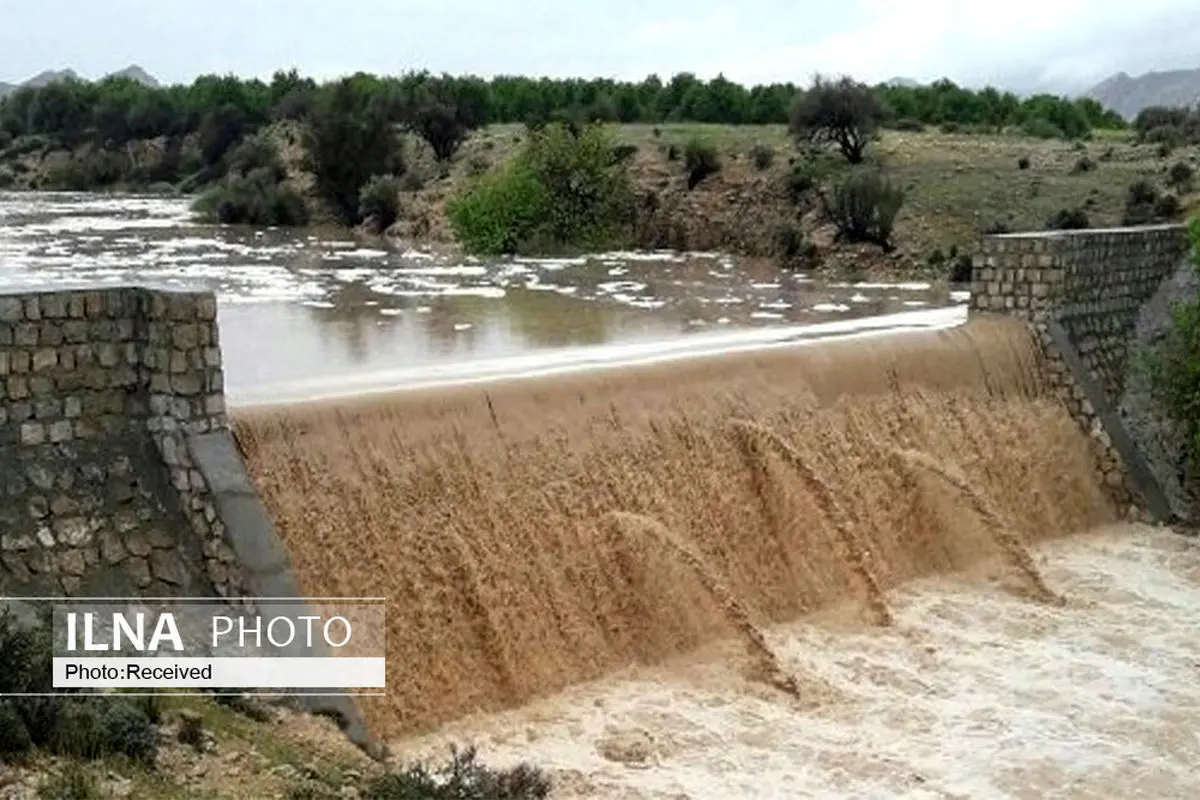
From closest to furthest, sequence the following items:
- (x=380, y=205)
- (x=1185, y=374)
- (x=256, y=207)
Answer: (x=1185, y=374), (x=380, y=205), (x=256, y=207)

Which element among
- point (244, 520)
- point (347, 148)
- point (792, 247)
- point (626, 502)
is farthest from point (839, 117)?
point (244, 520)

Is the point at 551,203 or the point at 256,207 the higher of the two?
the point at 551,203

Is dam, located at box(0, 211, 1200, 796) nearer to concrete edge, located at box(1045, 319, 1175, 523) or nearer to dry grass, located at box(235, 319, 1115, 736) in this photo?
dry grass, located at box(235, 319, 1115, 736)

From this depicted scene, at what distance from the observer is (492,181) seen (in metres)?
37.6

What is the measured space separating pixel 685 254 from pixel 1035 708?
2524cm

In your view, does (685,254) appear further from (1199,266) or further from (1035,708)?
(1035,708)

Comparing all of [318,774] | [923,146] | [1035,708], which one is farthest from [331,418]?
[923,146]

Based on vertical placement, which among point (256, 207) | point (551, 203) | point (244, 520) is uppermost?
point (551, 203)

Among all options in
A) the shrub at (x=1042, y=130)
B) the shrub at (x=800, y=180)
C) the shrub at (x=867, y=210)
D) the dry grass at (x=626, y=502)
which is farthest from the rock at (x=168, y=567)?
the shrub at (x=1042, y=130)

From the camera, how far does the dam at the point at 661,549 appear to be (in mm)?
10242

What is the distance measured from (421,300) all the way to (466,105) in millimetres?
33128

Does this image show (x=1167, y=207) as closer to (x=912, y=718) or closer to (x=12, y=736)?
(x=912, y=718)

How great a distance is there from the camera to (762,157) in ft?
133

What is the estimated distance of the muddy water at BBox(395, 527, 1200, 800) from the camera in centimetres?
1041
